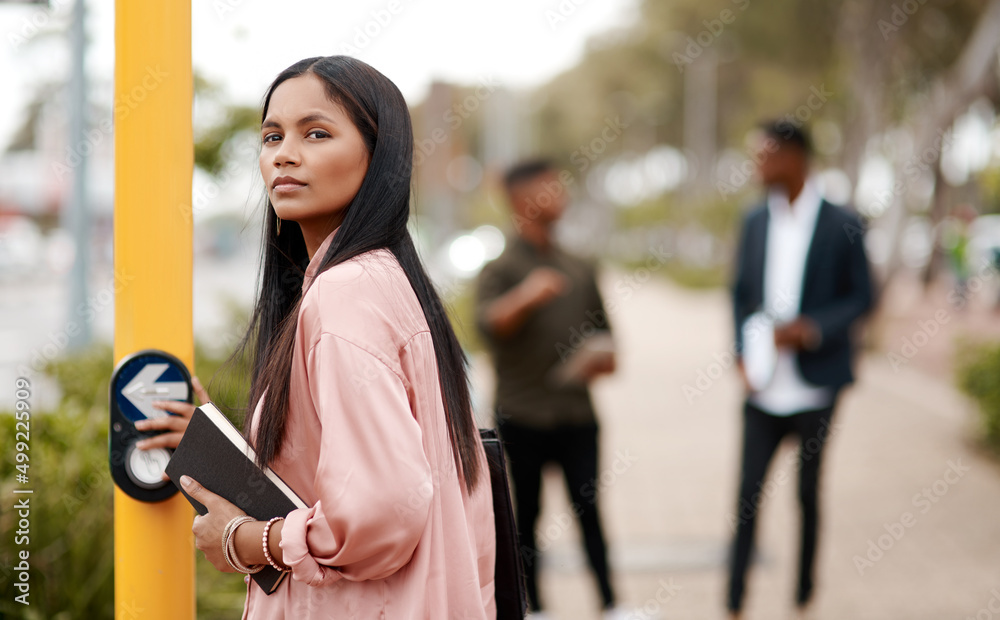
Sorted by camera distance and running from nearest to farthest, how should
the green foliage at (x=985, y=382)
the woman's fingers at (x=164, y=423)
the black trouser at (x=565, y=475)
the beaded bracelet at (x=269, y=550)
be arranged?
1. the beaded bracelet at (x=269, y=550)
2. the woman's fingers at (x=164, y=423)
3. the black trouser at (x=565, y=475)
4. the green foliage at (x=985, y=382)

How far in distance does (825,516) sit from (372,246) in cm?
502

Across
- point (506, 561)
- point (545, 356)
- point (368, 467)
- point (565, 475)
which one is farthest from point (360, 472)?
point (565, 475)

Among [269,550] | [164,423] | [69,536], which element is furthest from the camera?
[69,536]

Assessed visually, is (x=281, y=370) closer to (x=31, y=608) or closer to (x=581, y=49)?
(x=31, y=608)

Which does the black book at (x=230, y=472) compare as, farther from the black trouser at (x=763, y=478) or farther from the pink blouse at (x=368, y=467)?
the black trouser at (x=763, y=478)

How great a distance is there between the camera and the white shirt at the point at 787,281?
3.84 meters

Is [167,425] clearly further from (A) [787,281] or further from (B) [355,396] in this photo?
(A) [787,281]

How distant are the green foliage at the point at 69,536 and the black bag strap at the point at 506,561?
123 centimetres

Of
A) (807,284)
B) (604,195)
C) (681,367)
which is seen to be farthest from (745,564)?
(604,195)

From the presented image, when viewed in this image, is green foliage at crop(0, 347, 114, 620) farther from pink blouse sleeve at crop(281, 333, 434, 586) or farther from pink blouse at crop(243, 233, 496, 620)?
pink blouse sleeve at crop(281, 333, 434, 586)

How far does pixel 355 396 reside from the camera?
1400 millimetres

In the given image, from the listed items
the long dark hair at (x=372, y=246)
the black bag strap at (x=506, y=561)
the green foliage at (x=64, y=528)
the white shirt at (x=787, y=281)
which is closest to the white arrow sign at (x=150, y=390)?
the long dark hair at (x=372, y=246)

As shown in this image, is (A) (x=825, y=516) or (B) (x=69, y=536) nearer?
(B) (x=69, y=536)

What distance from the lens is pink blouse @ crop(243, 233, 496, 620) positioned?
4.58 ft
